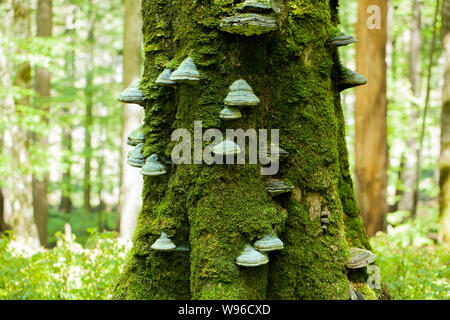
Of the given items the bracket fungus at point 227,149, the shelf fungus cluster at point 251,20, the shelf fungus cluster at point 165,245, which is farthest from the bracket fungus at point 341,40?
the shelf fungus cluster at point 165,245

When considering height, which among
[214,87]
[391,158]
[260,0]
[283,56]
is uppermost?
[260,0]

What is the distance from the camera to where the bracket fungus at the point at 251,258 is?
2.67 metres

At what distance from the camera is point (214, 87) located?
296 centimetres

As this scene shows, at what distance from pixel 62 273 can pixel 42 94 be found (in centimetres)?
1088

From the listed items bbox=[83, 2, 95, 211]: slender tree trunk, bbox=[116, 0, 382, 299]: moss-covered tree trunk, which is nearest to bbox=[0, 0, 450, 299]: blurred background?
bbox=[83, 2, 95, 211]: slender tree trunk

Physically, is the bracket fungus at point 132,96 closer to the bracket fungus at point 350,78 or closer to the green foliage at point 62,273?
the bracket fungus at point 350,78

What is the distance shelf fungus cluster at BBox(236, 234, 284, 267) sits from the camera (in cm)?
268

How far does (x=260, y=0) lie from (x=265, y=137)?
3.46 ft

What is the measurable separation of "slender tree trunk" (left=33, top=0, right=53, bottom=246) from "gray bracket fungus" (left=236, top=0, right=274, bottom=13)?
11.5 m

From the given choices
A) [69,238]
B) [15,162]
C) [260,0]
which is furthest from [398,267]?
[15,162]

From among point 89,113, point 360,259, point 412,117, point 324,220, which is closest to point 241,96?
point 324,220

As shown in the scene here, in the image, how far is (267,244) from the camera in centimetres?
275

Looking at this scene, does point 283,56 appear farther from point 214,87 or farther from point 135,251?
point 135,251

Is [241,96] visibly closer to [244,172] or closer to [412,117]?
[244,172]
